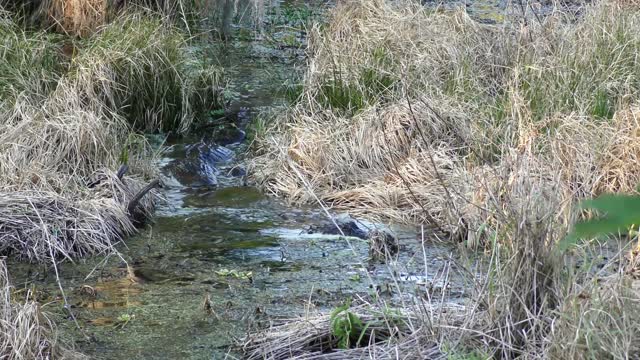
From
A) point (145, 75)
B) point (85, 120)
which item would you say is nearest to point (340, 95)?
point (145, 75)

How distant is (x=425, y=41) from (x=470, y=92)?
32.7 inches

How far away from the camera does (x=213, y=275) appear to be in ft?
17.3

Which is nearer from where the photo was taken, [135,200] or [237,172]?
[135,200]

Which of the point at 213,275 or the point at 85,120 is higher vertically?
the point at 85,120

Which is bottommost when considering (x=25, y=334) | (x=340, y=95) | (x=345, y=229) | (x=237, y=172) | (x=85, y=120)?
(x=237, y=172)

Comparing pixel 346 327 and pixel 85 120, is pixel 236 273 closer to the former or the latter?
pixel 346 327

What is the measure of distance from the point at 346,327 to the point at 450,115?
3472 millimetres

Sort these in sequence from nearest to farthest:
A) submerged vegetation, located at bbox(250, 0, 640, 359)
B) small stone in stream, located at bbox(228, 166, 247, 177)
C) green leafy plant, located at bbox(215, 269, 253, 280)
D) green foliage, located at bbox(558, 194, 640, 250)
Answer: green foliage, located at bbox(558, 194, 640, 250) → green leafy plant, located at bbox(215, 269, 253, 280) → submerged vegetation, located at bbox(250, 0, 640, 359) → small stone in stream, located at bbox(228, 166, 247, 177)

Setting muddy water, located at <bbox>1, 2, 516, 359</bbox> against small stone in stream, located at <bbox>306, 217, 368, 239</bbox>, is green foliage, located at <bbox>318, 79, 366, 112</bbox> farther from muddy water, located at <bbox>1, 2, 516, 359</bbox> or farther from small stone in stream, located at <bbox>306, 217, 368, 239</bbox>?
small stone in stream, located at <bbox>306, 217, 368, 239</bbox>

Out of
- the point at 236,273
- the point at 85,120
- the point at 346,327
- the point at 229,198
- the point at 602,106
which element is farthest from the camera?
the point at 602,106

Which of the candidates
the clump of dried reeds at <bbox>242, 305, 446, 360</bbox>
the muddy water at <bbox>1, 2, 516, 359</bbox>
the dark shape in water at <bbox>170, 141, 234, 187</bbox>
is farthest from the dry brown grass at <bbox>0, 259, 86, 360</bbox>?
the dark shape in water at <bbox>170, 141, 234, 187</bbox>

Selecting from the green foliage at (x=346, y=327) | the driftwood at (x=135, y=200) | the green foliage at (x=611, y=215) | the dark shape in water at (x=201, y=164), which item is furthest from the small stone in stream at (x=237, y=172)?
the green foliage at (x=611, y=215)

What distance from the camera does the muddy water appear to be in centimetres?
437

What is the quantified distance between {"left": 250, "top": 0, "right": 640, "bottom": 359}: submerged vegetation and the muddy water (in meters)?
0.28
